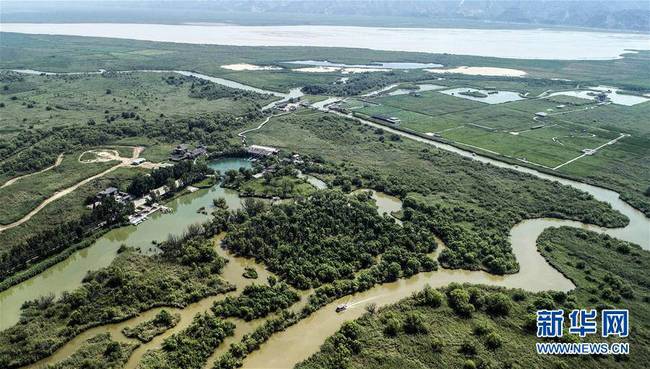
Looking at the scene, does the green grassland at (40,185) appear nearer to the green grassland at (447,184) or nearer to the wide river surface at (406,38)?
the green grassland at (447,184)

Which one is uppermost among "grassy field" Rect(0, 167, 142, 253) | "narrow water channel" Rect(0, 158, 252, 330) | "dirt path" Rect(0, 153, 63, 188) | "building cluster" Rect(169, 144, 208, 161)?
"building cluster" Rect(169, 144, 208, 161)

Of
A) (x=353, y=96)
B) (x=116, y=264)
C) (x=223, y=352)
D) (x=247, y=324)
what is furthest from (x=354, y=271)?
(x=353, y=96)

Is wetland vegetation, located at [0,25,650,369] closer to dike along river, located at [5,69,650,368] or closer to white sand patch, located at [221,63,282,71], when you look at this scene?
dike along river, located at [5,69,650,368]

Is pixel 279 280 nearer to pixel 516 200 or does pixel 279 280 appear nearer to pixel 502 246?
pixel 502 246

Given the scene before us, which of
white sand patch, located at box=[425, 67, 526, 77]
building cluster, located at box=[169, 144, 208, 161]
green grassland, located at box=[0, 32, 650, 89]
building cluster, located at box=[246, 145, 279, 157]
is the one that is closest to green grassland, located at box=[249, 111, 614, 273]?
building cluster, located at box=[246, 145, 279, 157]

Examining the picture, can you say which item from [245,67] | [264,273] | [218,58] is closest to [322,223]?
[264,273]

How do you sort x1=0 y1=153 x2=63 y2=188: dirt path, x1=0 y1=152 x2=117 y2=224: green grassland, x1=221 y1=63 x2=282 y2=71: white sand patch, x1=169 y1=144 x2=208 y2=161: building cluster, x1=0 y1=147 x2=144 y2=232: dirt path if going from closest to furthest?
x1=0 y1=147 x2=144 y2=232: dirt path → x1=0 y1=152 x2=117 y2=224: green grassland → x1=0 y1=153 x2=63 y2=188: dirt path → x1=169 y1=144 x2=208 y2=161: building cluster → x1=221 y1=63 x2=282 y2=71: white sand patch
